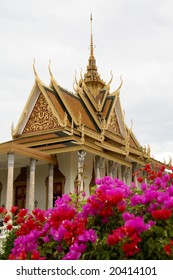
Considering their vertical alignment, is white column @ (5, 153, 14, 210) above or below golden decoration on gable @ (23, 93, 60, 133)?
below

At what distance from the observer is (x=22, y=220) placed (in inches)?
159

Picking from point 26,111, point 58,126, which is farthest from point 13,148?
point 26,111

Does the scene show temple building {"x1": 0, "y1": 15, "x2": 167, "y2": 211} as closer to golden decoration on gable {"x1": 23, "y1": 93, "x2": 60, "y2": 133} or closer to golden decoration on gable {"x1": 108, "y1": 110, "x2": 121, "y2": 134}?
golden decoration on gable {"x1": 23, "y1": 93, "x2": 60, "y2": 133}

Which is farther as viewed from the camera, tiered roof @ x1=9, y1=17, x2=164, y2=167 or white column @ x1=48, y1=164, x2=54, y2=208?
tiered roof @ x1=9, y1=17, x2=164, y2=167

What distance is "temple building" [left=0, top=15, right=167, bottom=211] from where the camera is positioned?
1630 centimetres

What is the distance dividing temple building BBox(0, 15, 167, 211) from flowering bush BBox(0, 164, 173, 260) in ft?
35.5

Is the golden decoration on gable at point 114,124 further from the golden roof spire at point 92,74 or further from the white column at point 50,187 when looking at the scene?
the white column at point 50,187

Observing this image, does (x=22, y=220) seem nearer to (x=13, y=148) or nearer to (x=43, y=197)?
(x=13, y=148)

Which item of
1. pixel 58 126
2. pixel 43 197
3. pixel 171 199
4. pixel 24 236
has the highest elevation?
pixel 58 126

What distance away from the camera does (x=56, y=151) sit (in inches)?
650

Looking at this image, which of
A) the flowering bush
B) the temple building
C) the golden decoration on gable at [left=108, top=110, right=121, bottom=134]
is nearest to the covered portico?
the temple building

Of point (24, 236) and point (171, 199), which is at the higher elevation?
point (171, 199)

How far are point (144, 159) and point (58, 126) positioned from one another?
7458mm

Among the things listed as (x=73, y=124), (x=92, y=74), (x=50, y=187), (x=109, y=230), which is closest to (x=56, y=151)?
(x=50, y=187)
